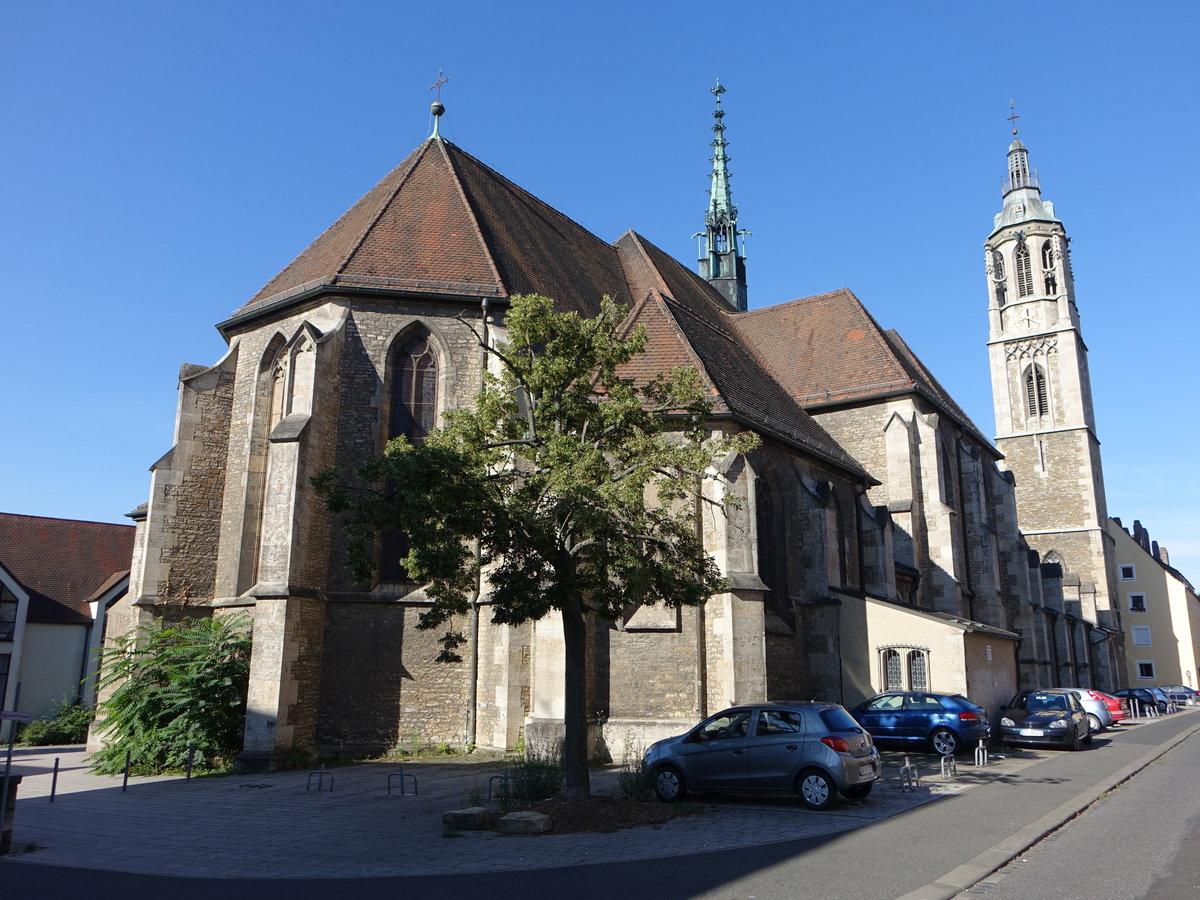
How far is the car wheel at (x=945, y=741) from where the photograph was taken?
17.2 metres

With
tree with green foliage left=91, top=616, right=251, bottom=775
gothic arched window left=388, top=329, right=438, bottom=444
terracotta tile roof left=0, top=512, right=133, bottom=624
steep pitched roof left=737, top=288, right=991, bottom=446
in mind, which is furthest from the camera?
terracotta tile roof left=0, top=512, right=133, bottom=624

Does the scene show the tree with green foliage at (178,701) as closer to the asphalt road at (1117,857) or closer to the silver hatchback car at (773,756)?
the silver hatchback car at (773,756)

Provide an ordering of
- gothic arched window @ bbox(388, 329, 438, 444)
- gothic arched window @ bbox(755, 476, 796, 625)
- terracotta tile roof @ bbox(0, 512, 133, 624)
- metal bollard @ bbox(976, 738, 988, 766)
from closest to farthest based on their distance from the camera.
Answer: metal bollard @ bbox(976, 738, 988, 766), gothic arched window @ bbox(388, 329, 438, 444), gothic arched window @ bbox(755, 476, 796, 625), terracotta tile roof @ bbox(0, 512, 133, 624)

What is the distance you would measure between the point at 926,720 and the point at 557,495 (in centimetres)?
1020

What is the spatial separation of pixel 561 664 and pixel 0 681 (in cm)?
2183

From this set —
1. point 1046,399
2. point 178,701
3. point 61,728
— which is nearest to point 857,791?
point 178,701

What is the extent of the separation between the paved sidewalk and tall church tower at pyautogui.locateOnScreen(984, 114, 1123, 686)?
1471 inches

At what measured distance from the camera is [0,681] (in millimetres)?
28031

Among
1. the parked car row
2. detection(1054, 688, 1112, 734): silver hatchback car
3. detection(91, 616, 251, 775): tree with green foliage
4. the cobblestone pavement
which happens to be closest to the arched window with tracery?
detection(91, 616, 251, 775): tree with green foliage

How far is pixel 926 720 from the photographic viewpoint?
17.5m

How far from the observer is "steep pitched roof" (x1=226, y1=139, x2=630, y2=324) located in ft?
63.8

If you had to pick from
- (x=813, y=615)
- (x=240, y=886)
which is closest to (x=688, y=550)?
(x=240, y=886)

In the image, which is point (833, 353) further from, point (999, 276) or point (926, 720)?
point (999, 276)

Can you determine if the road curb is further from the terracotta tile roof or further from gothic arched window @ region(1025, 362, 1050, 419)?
gothic arched window @ region(1025, 362, 1050, 419)
